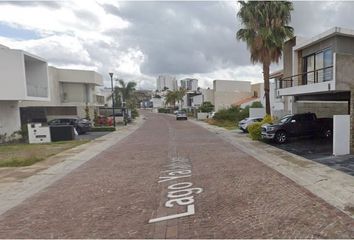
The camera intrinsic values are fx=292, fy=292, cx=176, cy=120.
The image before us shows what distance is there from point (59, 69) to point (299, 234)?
3487 cm

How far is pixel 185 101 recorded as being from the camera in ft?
300

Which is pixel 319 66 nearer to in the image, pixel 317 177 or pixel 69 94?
pixel 317 177

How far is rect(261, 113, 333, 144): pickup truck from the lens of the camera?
1773 cm

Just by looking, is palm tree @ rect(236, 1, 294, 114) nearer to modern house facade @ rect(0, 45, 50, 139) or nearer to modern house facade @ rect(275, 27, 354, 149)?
modern house facade @ rect(275, 27, 354, 149)

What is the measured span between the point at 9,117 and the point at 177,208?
21.0 metres

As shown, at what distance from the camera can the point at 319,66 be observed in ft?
59.6

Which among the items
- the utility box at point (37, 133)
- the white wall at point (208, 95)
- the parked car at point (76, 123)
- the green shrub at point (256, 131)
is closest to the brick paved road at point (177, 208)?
the green shrub at point (256, 131)

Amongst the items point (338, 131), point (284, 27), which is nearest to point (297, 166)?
point (338, 131)

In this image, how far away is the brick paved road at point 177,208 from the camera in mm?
5281

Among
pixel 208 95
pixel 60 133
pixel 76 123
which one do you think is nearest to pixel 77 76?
pixel 76 123

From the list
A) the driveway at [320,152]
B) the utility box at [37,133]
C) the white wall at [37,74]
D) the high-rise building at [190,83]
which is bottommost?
the driveway at [320,152]

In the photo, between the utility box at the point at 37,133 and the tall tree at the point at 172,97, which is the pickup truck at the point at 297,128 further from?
the tall tree at the point at 172,97

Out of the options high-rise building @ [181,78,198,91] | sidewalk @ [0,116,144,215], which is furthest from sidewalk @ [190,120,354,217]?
high-rise building @ [181,78,198,91]

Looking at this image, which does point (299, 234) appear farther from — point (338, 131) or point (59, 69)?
point (59, 69)
